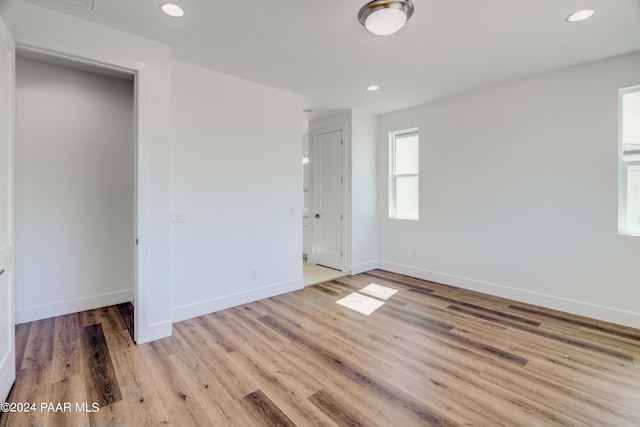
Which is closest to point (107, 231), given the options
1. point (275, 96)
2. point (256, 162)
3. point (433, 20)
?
point (256, 162)

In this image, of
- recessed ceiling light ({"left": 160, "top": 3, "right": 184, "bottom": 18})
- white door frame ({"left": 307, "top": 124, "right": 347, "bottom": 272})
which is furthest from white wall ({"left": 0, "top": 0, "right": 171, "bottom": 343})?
white door frame ({"left": 307, "top": 124, "right": 347, "bottom": 272})

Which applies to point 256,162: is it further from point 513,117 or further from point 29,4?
point 513,117

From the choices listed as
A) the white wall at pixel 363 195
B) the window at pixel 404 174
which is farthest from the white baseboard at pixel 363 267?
the window at pixel 404 174

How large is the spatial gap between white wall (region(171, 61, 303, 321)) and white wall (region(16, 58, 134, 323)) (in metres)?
1.06

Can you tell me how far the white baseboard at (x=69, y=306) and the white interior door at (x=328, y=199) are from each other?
301 cm

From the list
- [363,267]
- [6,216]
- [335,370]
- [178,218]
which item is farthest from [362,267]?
[6,216]

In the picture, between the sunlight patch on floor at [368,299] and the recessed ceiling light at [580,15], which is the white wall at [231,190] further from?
the recessed ceiling light at [580,15]

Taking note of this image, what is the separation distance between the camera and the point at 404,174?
4938 mm

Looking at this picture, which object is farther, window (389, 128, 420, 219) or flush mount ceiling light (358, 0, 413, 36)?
window (389, 128, 420, 219)

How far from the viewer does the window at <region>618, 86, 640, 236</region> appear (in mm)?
2955

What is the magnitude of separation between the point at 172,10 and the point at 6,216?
180 centimetres

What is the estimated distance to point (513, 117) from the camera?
11.9 feet

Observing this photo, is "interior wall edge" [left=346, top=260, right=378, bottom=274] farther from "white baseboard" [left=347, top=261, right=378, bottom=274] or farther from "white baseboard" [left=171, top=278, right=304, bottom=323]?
"white baseboard" [left=171, top=278, right=304, bottom=323]

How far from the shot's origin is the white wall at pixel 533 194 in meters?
3.03
